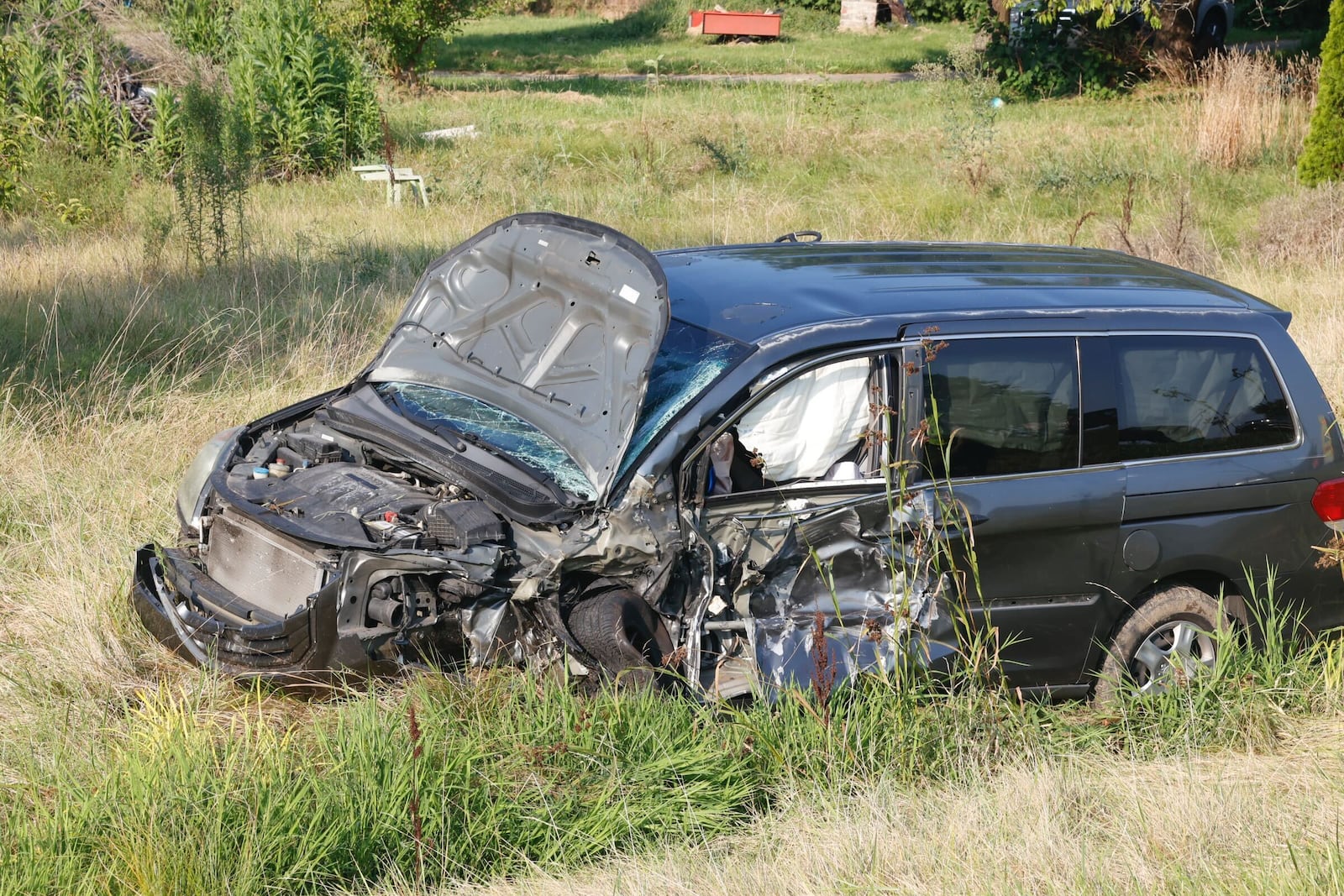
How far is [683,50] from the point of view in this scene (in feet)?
113

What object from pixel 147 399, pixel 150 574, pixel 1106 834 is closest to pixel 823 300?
pixel 1106 834

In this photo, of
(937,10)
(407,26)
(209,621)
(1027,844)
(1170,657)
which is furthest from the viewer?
(937,10)

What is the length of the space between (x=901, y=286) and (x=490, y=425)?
170 cm

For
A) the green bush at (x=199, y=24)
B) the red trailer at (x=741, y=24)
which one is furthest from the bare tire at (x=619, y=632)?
the red trailer at (x=741, y=24)

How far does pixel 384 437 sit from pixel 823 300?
5.67 feet

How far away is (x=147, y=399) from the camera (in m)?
7.70

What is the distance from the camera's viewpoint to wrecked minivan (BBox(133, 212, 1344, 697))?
13.0 ft

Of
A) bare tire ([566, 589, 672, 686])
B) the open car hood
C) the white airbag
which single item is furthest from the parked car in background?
bare tire ([566, 589, 672, 686])

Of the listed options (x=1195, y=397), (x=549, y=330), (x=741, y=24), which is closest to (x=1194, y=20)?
(x=741, y=24)

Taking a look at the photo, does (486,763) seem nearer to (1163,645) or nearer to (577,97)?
(1163,645)

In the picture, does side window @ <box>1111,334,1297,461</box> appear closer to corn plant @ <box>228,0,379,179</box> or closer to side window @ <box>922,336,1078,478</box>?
side window @ <box>922,336,1078,478</box>

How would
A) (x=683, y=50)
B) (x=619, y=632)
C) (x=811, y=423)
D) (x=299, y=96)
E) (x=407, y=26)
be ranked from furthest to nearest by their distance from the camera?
(x=683, y=50)
(x=407, y=26)
(x=299, y=96)
(x=811, y=423)
(x=619, y=632)

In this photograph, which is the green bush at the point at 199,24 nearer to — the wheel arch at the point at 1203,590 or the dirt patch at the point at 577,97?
the dirt patch at the point at 577,97

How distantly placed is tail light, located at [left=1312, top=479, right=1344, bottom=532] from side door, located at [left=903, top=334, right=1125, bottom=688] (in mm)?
942
